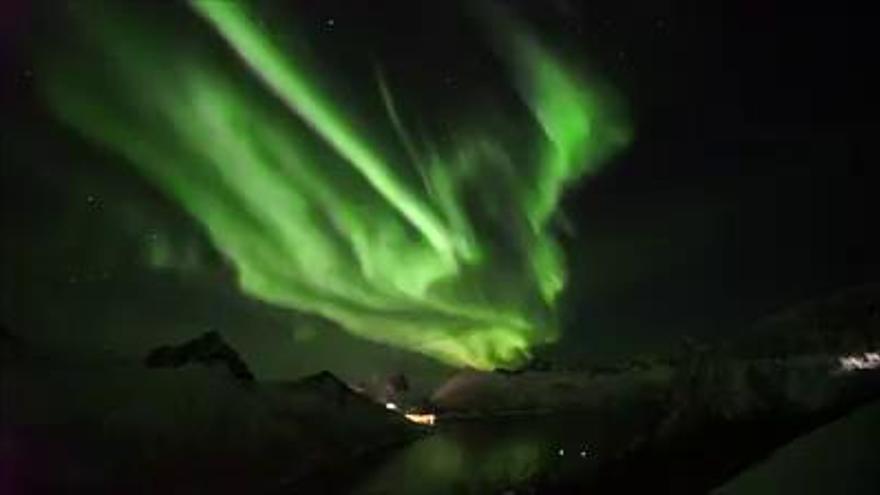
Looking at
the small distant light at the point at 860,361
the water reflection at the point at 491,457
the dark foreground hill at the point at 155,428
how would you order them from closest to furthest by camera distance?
1. the dark foreground hill at the point at 155,428
2. the water reflection at the point at 491,457
3. the small distant light at the point at 860,361

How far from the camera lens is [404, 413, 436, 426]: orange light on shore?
5.11 ft

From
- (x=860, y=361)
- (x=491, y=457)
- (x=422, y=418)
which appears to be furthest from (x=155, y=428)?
(x=860, y=361)

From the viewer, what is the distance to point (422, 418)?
1.57 m

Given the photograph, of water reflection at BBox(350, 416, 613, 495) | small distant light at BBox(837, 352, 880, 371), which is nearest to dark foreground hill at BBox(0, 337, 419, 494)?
water reflection at BBox(350, 416, 613, 495)

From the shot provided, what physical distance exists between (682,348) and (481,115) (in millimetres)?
603

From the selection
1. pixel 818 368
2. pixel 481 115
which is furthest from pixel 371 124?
pixel 818 368

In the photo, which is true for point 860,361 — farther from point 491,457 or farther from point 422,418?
point 422,418

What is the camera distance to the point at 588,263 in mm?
1770

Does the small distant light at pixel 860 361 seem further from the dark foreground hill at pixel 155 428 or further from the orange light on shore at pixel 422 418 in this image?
the dark foreground hill at pixel 155 428

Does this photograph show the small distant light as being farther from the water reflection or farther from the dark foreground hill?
the dark foreground hill

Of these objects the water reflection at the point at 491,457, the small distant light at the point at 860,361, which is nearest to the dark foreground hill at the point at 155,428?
the water reflection at the point at 491,457

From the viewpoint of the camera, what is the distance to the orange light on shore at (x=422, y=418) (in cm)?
156

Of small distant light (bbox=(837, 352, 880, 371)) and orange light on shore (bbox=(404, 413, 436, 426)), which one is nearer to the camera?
orange light on shore (bbox=(404, 413, 436, 426))

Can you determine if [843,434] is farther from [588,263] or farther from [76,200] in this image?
[76,200]
